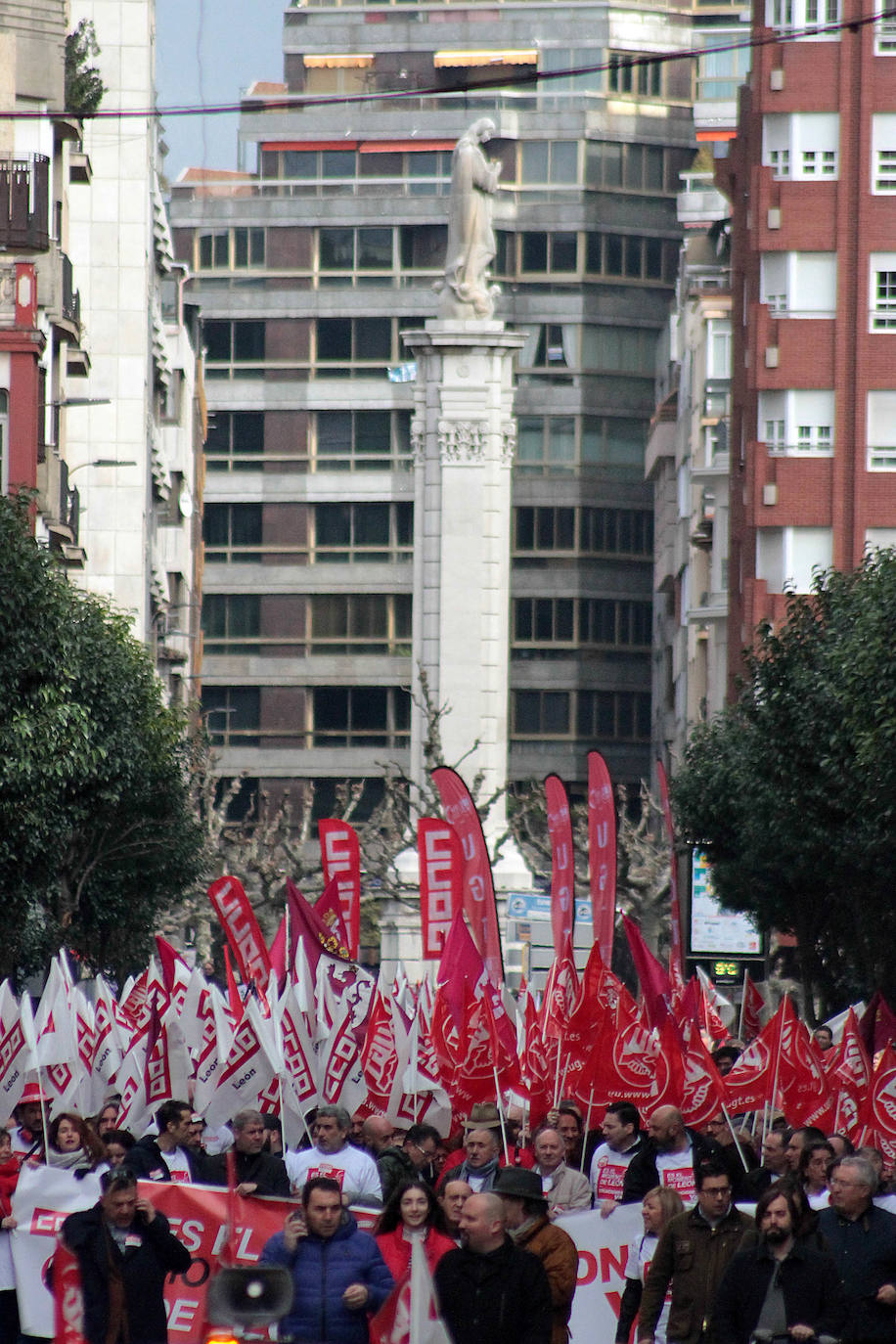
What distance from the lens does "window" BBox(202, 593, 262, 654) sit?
331 feet

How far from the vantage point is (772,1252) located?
12.1 metres

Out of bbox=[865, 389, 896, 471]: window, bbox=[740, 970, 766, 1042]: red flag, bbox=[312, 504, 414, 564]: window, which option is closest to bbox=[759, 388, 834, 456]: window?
bbox=[865, 389, 896, 471]: window

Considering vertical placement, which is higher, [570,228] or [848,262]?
[570,228]

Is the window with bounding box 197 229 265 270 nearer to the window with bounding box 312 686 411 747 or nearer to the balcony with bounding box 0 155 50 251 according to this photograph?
the window with bounding box 312 686 411 747

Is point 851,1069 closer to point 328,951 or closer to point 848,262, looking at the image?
point 328,951

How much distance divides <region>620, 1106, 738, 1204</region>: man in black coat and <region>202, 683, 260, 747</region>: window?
83966 mm

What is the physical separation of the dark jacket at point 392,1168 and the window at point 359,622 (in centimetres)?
8296

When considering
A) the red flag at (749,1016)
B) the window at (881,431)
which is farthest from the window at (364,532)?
the red flag at (749,1016)

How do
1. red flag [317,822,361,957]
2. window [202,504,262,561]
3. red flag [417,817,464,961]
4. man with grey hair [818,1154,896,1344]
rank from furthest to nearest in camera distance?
window [202,504,262,561]
red flag [317,822,361,957]
red flag [417,817,464,961]
man with grey hair [818,1154,896,1344]

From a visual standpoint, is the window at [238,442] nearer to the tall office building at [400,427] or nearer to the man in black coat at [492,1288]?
the tall office building at [400,427]

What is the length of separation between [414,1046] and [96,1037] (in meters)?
4.71

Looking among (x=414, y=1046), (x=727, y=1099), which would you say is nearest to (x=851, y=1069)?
(x=727, y=1099)

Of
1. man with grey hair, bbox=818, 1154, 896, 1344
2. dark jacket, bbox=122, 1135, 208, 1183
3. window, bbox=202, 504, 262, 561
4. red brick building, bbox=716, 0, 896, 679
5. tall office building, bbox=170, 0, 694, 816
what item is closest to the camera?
man with grey hair, bbox=818, 1154, 896, 1344

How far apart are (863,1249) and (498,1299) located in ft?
7.71
